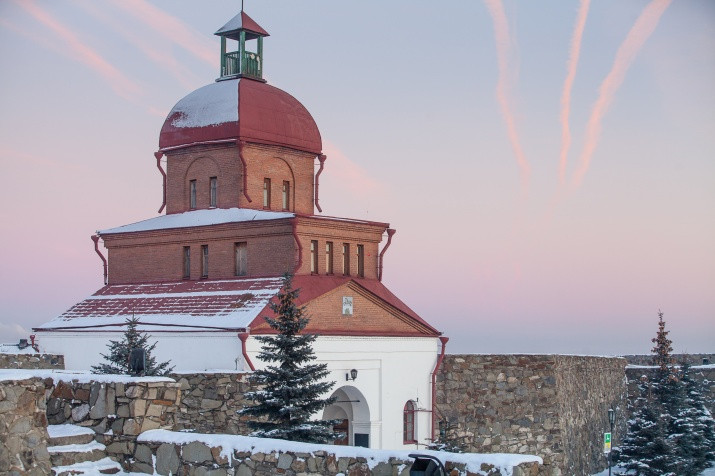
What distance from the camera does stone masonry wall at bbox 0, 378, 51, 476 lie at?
11805 millimetres

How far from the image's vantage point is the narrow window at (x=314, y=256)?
31297 millimetres

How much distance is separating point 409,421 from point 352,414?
6.68 feet

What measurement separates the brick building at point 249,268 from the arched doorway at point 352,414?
0.10ft

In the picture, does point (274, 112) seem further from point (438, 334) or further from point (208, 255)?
point (438, 334)

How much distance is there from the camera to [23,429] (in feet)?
39.3

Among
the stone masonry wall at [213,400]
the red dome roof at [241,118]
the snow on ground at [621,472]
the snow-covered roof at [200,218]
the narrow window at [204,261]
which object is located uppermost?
the red dome roof at [241,118]

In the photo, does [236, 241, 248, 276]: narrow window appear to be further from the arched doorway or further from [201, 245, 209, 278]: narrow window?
the arched doorway

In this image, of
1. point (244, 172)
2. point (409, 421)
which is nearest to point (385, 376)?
point (409, 421)

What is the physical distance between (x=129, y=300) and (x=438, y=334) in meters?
9.01

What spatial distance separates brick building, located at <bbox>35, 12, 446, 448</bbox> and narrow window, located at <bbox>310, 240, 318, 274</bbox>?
31 millimetres

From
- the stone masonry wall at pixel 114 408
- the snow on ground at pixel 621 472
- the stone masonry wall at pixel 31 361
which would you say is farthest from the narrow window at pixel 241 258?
the stone masonry wall at pixel 114 408

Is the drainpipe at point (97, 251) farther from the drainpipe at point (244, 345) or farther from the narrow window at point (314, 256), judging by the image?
the drainpipe at point (244, 345)

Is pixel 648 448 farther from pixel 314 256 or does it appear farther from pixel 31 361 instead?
pixel 31 361

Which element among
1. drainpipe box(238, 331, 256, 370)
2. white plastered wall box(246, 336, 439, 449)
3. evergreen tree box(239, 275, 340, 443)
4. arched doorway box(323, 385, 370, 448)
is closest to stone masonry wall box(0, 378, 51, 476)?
evergreen tree box(239, 275, 340, 443)
